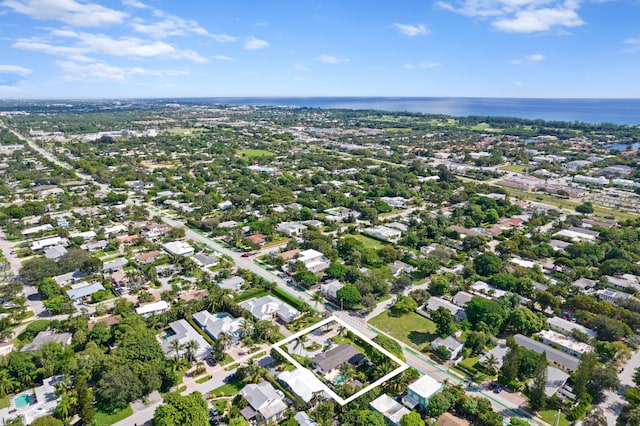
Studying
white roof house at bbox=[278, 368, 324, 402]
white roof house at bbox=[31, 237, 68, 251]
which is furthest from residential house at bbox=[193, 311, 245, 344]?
white roof house at bbox=[31, 237, 68, 251]

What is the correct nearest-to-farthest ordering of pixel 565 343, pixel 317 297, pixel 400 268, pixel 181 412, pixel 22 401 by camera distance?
pixel 181 412 < pixel 22 401 < pixel 565 343 < pixel 317 297 < pixel 400 268

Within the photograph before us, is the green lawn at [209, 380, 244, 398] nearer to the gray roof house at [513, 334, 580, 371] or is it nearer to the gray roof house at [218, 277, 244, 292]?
the gray roof house at [218, 277, 244, 292]

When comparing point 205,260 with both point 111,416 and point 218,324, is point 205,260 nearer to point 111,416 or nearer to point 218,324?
point 218,324

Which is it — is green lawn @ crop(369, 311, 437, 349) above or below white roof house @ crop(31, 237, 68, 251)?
below

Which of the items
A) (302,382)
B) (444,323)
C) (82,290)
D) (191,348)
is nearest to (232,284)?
(191,348)

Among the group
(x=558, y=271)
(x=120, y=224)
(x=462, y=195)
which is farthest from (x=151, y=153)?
(x=558, y=271)

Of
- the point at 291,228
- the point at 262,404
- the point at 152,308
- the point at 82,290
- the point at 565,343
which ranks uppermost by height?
the point at 291,228

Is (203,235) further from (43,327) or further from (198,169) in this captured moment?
(198,169)
